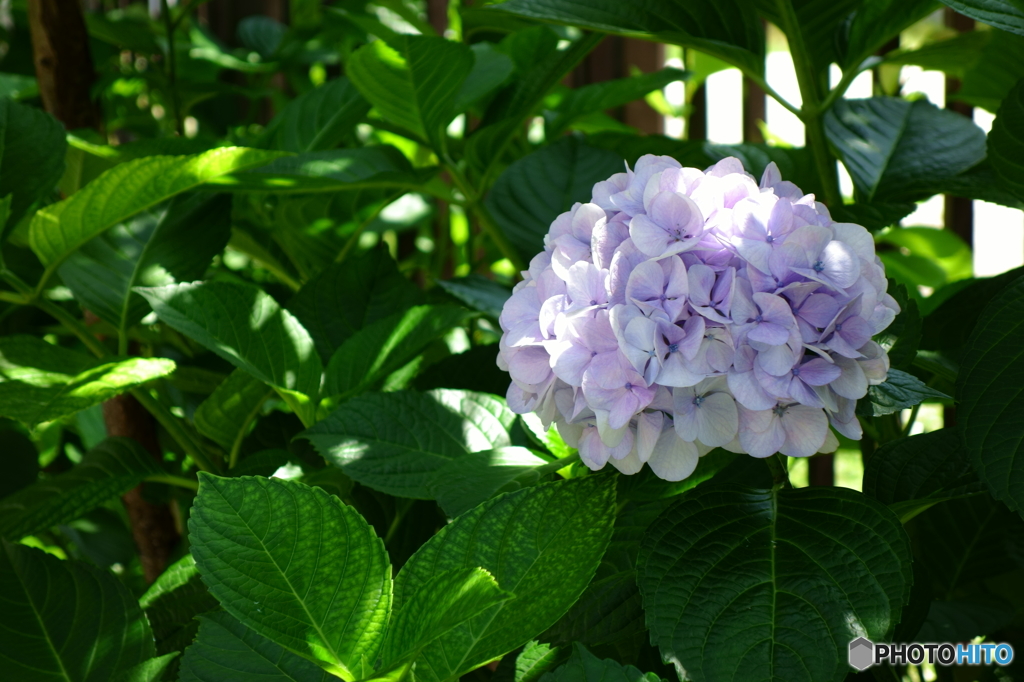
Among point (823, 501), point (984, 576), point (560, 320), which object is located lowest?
point (984, 576)

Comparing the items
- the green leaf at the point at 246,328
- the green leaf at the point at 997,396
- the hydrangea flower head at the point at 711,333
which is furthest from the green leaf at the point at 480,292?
the green leaf at the point at 997,396

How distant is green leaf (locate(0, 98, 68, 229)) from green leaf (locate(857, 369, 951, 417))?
0.74 meters

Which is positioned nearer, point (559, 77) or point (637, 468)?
point (637, 468)

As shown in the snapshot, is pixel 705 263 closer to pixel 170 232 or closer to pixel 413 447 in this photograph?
pixel 413 447

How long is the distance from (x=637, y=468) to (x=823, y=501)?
0.13 m

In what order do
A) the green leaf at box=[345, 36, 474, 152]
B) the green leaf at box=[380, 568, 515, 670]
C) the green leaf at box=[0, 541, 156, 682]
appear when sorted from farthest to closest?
the green leaf at box=[345, 36, 474, 152] → the green leaf at box=[0, 541, 156, 682] → the green leaf at box=[380, 568, 515, 670]

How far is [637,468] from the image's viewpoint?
1.61 feet

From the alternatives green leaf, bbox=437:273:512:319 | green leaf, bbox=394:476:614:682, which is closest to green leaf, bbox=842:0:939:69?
green leaf, bbox=437:273:512:319

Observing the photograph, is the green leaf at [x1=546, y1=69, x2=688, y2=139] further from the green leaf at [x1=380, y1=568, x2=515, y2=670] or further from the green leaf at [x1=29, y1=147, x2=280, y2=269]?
the green leaf at [x1=380, y1=568, x2=515, y2=670]

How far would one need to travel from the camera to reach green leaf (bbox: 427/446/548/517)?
52 cm

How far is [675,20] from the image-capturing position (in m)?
0.68

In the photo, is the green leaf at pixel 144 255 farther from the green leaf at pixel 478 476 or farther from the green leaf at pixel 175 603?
the green leaf at pixel 478 476

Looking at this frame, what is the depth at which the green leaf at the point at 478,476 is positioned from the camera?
1.72ft

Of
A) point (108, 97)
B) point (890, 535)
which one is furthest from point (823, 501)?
point (108, 97)
